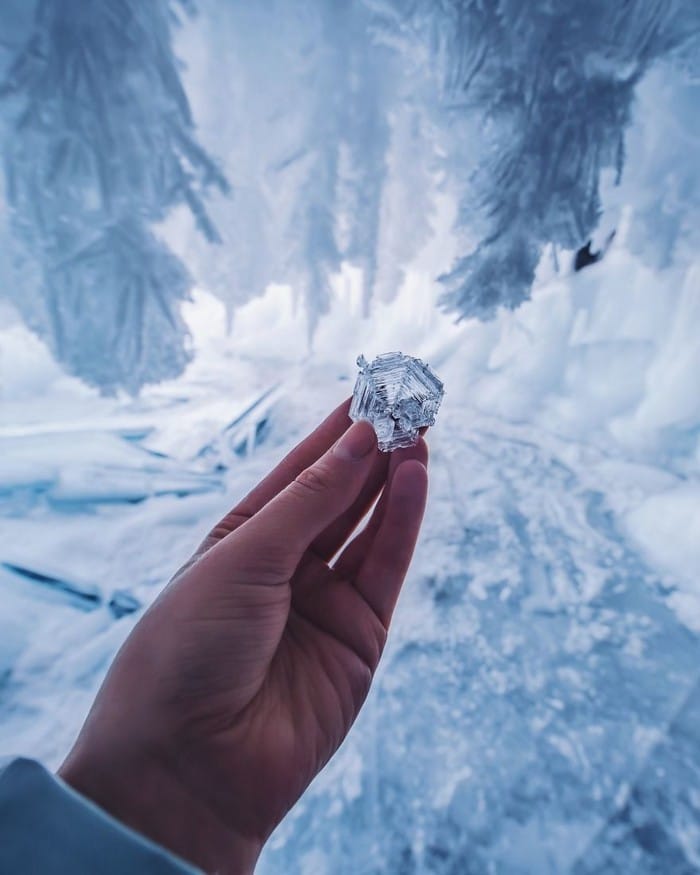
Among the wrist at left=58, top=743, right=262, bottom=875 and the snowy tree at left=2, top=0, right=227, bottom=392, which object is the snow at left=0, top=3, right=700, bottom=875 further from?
the wrist at left=58, top=743, right=262, bottom=875

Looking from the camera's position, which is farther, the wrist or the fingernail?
the fingernail

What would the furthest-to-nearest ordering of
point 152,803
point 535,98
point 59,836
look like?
point 535,98
point 152,803
point 59,836

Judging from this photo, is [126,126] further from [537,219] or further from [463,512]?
[463,512]

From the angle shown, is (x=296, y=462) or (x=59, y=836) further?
(x=296, y=462)

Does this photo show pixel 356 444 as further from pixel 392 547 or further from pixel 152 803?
pixel 152 803

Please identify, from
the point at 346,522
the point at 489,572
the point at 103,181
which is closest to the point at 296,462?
the point at 346,522

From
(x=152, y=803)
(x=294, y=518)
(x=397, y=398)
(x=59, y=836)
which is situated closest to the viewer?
(x=59, y=836)

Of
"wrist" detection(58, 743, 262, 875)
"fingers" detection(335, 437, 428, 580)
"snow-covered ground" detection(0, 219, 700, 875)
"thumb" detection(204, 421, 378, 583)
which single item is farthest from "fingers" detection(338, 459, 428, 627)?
"snow-covered ground" detection(0, 219, 700, 875)
